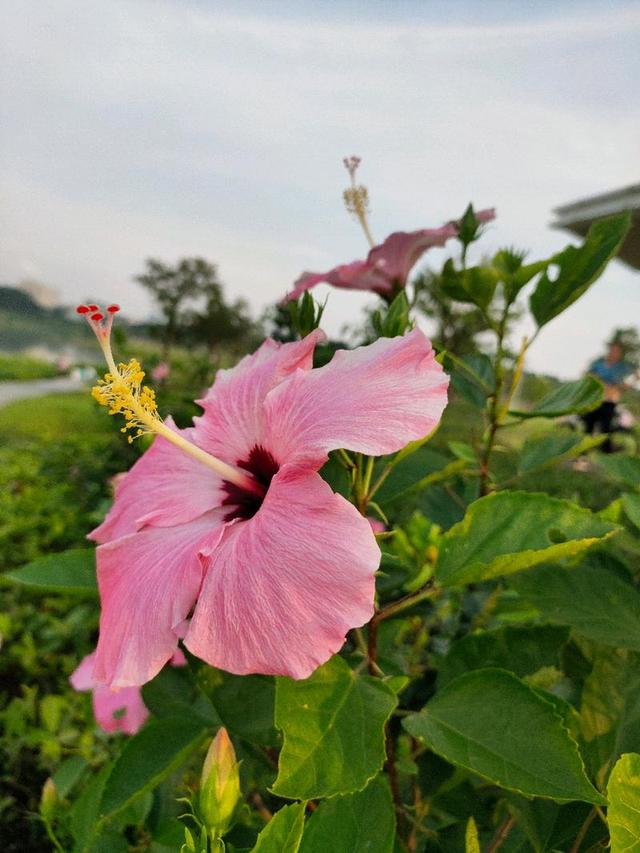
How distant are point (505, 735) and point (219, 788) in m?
0.28

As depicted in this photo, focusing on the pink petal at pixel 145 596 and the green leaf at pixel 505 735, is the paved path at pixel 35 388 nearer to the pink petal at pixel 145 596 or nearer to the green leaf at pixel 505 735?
the pink petal at pixel 145 596

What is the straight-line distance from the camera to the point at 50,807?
113 centimetres

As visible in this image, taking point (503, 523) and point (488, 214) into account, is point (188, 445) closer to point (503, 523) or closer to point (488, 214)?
point (503, 523)

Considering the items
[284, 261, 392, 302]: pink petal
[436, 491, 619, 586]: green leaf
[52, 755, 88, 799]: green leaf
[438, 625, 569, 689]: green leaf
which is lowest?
[52, 755, 88, 799]: green leaf

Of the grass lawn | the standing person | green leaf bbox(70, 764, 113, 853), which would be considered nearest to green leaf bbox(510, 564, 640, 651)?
green leaf bbox(70, 764, 113, 853)

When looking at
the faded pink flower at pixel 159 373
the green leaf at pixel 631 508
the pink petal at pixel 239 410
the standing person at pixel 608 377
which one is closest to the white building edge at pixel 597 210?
the standing person at pixel 608 377

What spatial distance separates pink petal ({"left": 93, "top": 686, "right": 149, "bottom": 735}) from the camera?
4.44 feet

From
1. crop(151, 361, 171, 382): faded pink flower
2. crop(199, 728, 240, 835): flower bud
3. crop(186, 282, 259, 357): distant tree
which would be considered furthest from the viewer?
crop(186, 282, 259, 357): distant tree

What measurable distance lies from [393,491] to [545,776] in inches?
14.7

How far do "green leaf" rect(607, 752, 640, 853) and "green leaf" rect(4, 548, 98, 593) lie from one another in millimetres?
568

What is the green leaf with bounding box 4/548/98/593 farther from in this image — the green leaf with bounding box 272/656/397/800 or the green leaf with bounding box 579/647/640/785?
the green leaf with bounding box 579/647/640/785

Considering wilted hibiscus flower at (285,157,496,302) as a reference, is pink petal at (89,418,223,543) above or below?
below

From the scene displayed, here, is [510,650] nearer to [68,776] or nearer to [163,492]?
[163,492]

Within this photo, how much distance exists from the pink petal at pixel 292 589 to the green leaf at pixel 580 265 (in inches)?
19.4
